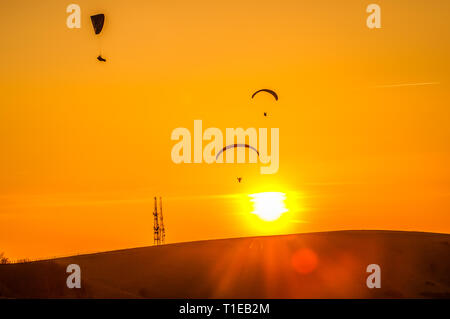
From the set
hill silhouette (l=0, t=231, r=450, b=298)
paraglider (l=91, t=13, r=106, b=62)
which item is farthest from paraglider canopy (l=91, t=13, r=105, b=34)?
hill silhouette (l=0, t=231, r=450, b=298)

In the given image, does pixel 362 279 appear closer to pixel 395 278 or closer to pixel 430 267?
pixel 395 278

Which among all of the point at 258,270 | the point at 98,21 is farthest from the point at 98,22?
the point at 258,270

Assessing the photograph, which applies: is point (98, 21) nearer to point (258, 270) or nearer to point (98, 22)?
point (98, 22)

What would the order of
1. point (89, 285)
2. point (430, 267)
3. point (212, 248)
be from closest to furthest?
1. point (89, 285)
2. point (430, 267)
3. point (212, 248)

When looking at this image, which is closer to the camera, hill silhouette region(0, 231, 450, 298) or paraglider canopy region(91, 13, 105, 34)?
hill silhouette region(0, 231, 450, 298)

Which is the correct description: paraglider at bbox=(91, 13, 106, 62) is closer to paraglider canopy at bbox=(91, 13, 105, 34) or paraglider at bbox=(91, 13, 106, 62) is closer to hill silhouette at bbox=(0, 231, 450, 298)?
paraglider canopy at bbox=(91, 13, 105, 34)

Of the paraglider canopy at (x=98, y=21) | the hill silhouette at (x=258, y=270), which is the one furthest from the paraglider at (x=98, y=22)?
the hill silhouette at (x=258, y=270)

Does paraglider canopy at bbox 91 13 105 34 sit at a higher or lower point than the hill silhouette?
higher

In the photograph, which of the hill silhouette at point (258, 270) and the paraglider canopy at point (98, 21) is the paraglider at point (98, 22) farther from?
the hill silhouette at point (258, 270)
